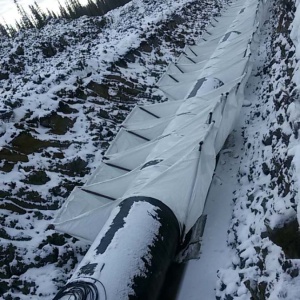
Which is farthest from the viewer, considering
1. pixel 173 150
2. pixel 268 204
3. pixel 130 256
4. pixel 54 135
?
pixel 54 135

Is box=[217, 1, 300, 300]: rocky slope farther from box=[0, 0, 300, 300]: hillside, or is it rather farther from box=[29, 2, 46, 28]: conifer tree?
box=[29, 2, 46, 28]: conifer tree

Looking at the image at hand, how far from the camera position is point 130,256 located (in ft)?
16.1

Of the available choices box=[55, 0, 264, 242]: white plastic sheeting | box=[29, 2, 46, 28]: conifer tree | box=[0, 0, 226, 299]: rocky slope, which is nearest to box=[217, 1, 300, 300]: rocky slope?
box=[55, 0, 264, 242]: white plastic sheeting

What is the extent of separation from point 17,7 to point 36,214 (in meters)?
73.8

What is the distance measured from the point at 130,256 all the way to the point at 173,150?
2721mm

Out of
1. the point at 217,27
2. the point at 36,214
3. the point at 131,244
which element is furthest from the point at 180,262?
the point at 217,27

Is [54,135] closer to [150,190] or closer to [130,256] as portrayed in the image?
[150,190]

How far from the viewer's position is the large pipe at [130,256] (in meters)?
4.55

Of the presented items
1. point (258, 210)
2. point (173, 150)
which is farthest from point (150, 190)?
point (258, 210)

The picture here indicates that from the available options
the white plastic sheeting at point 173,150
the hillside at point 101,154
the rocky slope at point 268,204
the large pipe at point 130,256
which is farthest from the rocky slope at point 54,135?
the rocky slope at point 268,204

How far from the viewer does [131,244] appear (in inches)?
199

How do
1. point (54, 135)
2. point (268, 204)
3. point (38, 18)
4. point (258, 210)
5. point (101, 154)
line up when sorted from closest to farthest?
point (268, 204), point (258, 210), point (101, 154), point (54, 135), point (38, 18)

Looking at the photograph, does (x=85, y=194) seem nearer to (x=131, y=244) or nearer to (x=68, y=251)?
(x=68, y=251)

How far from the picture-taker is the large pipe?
14.9 ft
